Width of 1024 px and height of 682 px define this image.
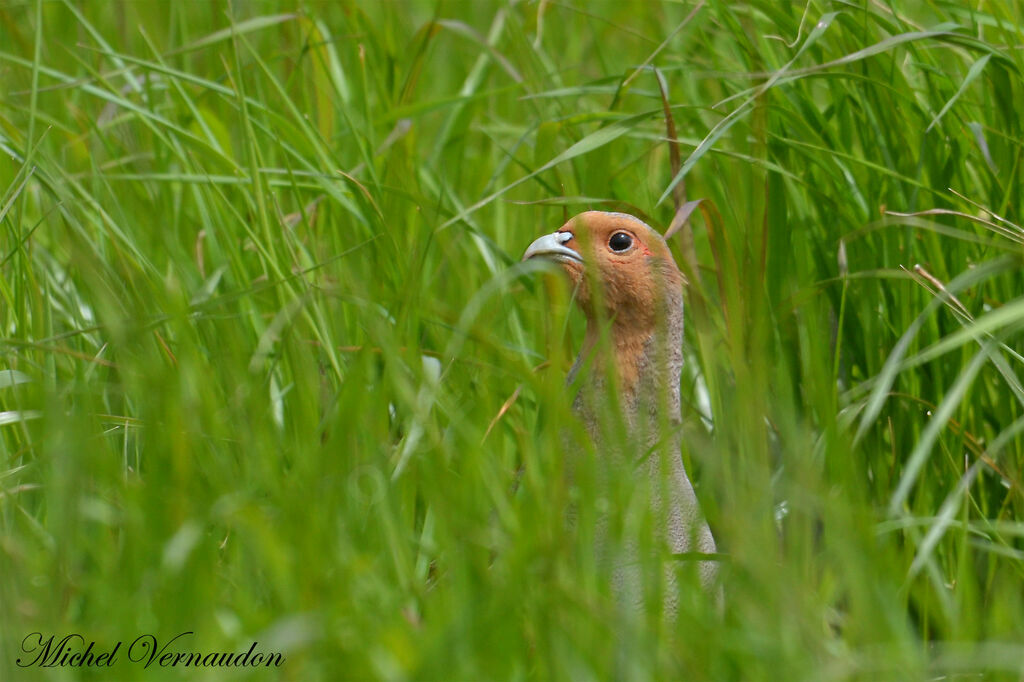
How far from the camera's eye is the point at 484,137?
13.6 feet

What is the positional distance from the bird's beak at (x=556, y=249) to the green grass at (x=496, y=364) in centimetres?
9

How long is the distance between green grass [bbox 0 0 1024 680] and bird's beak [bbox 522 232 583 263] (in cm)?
9

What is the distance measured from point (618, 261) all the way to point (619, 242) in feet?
0.19

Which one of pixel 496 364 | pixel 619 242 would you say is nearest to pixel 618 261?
pixel 619 242

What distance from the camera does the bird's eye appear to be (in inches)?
90.4

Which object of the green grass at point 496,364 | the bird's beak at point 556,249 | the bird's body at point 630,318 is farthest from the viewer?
the bird's beak at point 556,249

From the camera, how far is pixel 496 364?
7.61ft

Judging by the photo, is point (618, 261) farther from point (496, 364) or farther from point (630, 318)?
point (496, 364)

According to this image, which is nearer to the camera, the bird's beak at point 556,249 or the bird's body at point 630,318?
the bird's body at point 630,318

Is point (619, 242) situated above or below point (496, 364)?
above

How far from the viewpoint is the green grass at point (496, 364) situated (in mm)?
1542

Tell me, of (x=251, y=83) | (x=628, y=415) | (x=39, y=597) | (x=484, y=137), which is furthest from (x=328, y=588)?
(x=484, y=137)

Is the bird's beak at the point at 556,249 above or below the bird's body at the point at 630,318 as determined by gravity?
above

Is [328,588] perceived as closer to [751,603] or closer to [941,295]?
[751,603]
